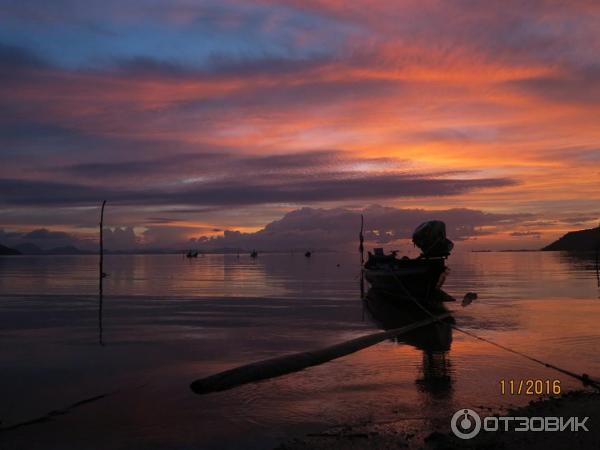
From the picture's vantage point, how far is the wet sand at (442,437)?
332 inches

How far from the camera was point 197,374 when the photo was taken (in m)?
14.5

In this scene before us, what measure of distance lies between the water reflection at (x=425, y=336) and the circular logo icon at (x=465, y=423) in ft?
4.79

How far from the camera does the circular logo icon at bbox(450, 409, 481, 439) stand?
29.7ft

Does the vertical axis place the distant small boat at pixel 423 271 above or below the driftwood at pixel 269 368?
above

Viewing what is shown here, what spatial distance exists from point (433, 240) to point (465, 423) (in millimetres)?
27704

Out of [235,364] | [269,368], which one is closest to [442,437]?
[269,368]

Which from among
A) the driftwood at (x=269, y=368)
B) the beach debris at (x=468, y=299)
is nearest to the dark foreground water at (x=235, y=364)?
the driftwood at (x=269, y=368)

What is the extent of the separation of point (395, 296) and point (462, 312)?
34.0ft

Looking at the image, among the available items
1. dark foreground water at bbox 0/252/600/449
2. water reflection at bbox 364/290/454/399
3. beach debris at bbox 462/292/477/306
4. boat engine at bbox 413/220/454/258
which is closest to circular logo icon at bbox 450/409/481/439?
dark foreground water at bbox 0/252/600/449

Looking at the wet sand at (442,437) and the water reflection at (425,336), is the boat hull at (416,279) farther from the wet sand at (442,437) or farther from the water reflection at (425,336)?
the wet sand at (442,437)

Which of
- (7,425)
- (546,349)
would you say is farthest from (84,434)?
(546,349)

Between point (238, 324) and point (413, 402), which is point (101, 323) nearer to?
point (238, 324)

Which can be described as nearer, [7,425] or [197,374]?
[7,425]

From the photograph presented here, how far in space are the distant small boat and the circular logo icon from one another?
908 inches
